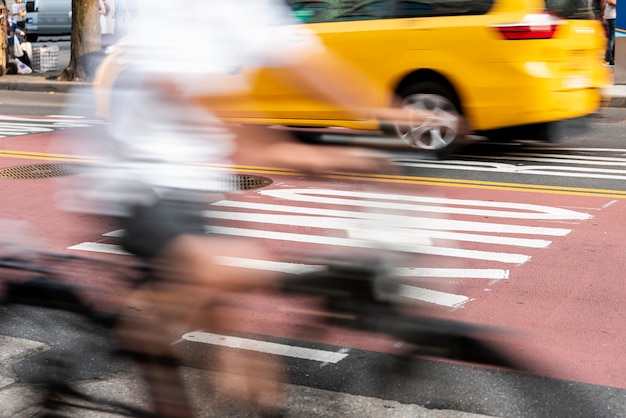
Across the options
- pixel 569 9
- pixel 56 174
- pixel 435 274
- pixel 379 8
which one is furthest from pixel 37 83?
pixel 435 274

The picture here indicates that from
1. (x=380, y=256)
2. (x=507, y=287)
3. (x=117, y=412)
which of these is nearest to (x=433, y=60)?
(x=507, y=287)

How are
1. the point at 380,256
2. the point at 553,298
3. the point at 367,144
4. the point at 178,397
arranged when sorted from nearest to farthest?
the point at 380,256, the point at 367,144, the point at 178,397, the point at 553,298

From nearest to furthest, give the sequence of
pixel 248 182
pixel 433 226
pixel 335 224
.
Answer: pixel 433 226 → pixel 335 224 → pixel 248 182

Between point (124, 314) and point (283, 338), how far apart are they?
1621mm

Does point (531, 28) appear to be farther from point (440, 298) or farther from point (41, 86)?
point (41, 86)

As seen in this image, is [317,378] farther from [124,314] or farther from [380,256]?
[380,256]

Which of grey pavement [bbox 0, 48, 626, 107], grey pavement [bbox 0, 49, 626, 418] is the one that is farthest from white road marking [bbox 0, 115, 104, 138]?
grey pavement [bbox 0, 49, 626, 418]

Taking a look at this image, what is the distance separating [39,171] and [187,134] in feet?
22.5

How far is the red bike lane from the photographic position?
13.5ft

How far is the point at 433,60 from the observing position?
9625 millimetres

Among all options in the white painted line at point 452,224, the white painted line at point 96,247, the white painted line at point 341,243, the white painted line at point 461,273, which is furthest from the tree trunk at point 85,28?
the white painted line at point 461,273

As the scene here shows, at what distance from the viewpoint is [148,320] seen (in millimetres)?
2896

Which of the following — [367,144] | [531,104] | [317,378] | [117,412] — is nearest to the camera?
[367,144]

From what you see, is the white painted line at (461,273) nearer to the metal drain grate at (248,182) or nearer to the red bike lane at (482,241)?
the red bike lane at (482,241)
